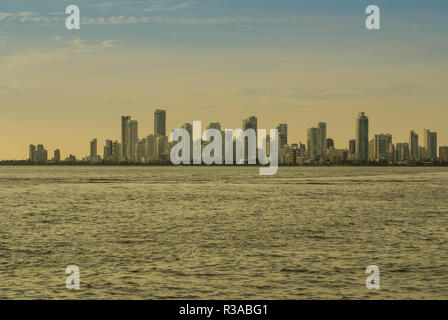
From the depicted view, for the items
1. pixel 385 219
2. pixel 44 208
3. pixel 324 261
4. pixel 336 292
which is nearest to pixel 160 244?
pixel 324 261

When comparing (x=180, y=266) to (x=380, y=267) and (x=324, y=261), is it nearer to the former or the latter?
(x=324, y=261)

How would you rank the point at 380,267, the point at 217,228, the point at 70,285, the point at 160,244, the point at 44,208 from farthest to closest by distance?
the point at 44,208 → the point at 217,228 → the point at 160,244 → the point at 380,267 → the point at 70,285

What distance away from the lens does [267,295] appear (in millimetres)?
23500

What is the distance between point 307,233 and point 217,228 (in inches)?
309

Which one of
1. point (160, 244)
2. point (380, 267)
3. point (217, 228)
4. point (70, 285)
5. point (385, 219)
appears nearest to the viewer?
point (70, 285)

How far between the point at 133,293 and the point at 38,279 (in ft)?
17.7

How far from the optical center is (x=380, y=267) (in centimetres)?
2961

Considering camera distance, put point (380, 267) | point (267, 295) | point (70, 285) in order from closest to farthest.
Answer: point (267, 295)
point (70, 285)
point (380, 267)
